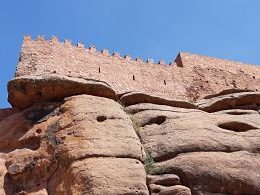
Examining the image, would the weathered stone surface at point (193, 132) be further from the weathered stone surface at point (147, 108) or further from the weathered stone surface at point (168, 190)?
the weathered stone surface at point (168, 190)

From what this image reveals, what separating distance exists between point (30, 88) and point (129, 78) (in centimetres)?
1156

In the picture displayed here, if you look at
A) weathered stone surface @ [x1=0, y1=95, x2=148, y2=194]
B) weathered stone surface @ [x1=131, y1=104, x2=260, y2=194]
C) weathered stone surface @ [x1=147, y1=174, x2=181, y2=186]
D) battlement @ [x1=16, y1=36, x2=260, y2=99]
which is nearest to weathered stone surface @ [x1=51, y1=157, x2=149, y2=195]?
weathered stone surface @ [x1=0, y1=95, x2=148, y2=194]

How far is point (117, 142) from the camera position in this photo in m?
11.2

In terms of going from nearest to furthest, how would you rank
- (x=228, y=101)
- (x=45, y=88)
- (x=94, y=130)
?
1. (x=94, y=130)
2. (x=45, y=88)
3. (x=228, y=101)

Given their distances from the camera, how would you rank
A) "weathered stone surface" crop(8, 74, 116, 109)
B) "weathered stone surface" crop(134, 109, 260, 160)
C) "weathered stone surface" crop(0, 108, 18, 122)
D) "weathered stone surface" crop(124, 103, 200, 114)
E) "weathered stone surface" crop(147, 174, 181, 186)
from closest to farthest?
"weathered stone surface" crop(147, 174, 181, 186) → "weathered stone surface" crop(134, 109, 260, 160) → "weathered stone surface" crop(8, 74, 116, 109) → "weathered stone surface" crop(0, 108, 18, 122) → "weathered stone surface" crop(124, 103, 200, 114)

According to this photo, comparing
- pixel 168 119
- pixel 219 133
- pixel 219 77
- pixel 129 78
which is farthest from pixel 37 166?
pixel 219 77

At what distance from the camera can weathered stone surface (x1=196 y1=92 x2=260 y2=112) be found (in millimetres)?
14695

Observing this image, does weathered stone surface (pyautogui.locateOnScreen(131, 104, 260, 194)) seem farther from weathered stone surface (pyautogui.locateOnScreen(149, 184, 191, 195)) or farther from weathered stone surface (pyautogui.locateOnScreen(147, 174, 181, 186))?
weathered stone surface (pyautogui.locateOnScreen(149, 184, 191, 195))

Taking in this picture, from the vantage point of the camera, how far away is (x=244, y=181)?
445 inches

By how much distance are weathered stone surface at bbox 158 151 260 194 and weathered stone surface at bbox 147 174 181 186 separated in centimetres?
21

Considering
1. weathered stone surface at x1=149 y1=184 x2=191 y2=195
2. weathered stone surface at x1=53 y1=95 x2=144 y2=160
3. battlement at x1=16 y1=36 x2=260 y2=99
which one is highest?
battlement at x1=16 y1=36 x2=260 y2=99

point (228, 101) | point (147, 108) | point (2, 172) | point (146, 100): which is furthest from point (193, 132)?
point (2, 172)

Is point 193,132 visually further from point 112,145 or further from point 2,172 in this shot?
point 2,172

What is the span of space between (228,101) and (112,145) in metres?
5.01
